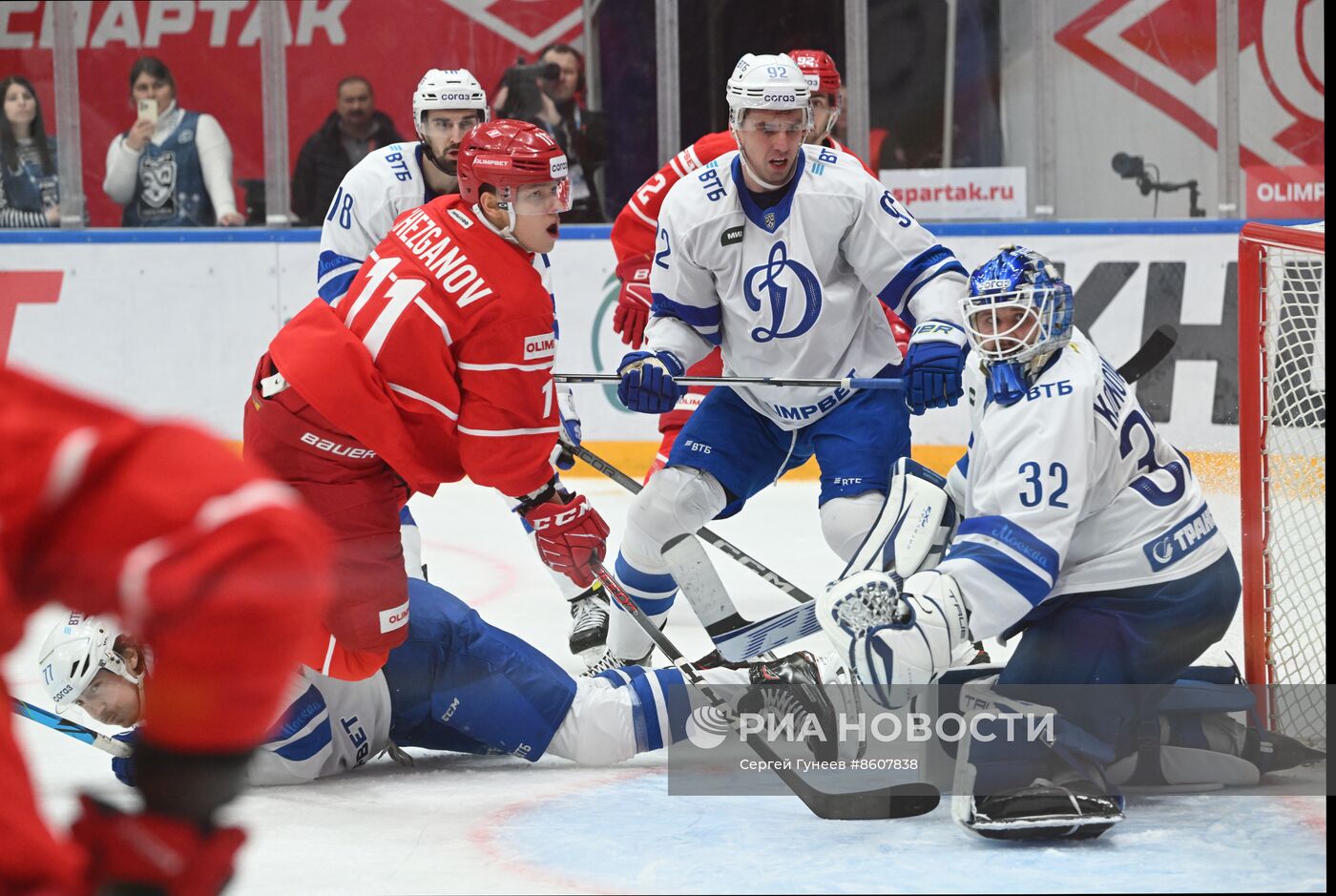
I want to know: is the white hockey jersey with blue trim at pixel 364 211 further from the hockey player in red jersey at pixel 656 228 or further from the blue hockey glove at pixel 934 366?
the blue hockey glove at pixel 934 366

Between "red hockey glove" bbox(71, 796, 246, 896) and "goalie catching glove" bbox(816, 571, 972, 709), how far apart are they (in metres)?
1.48

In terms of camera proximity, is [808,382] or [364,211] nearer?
[808,382]

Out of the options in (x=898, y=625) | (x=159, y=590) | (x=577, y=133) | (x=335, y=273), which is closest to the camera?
(x=159, y=590)

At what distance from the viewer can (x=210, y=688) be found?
789mm

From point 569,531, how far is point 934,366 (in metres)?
0.70

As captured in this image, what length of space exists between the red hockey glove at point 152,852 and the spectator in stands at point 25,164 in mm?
5706

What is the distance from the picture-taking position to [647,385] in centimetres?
314

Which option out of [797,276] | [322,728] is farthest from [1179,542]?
[322,728]

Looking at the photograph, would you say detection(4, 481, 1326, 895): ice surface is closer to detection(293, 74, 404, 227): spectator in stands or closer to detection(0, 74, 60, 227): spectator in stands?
detection(293, 74, 404, 227): spectator in stands

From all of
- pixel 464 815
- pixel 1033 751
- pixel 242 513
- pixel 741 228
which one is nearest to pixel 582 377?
pixel 741 228

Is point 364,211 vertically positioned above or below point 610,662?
above

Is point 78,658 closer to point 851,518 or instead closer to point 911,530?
point 911,530

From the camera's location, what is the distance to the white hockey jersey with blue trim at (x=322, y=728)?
2588 mm

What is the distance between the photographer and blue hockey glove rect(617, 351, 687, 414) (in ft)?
10.3
